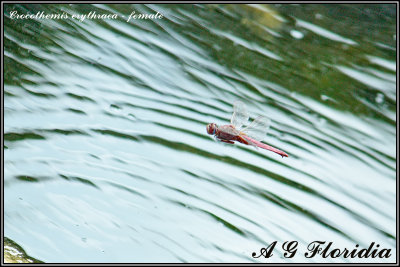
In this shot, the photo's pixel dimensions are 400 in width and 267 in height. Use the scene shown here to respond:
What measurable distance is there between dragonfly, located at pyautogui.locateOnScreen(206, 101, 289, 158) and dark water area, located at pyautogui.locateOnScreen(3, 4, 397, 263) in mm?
530

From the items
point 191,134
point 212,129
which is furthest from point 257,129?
point 191,134

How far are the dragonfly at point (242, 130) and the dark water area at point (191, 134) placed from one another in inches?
20.9

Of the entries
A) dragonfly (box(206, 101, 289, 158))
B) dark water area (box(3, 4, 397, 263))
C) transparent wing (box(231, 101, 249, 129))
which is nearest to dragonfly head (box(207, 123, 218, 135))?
dragonfly (box(206, 101, 289, 158))

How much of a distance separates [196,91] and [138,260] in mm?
1713

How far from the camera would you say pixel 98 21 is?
173 inches

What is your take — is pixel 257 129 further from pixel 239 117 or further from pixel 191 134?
pixel 191 134

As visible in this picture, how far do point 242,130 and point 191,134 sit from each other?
1.07 meters

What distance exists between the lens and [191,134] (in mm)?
3227

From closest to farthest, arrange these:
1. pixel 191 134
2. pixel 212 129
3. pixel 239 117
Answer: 1. pixel 212 129
2. pixel 239 117
3. pixel 191 134

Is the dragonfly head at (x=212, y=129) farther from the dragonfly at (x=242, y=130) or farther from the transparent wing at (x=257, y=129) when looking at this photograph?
the transparent wing at (x=257, y=129)

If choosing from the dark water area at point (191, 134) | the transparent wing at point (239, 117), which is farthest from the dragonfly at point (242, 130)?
the dark water area at point (191, 134)

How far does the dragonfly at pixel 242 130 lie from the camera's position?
211 cm

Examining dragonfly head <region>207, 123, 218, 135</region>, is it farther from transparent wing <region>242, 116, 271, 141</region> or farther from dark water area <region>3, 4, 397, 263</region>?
dark water area <region>3, 4, 397, 263</region>

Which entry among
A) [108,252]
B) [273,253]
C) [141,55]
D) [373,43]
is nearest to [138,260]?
[108,252]
